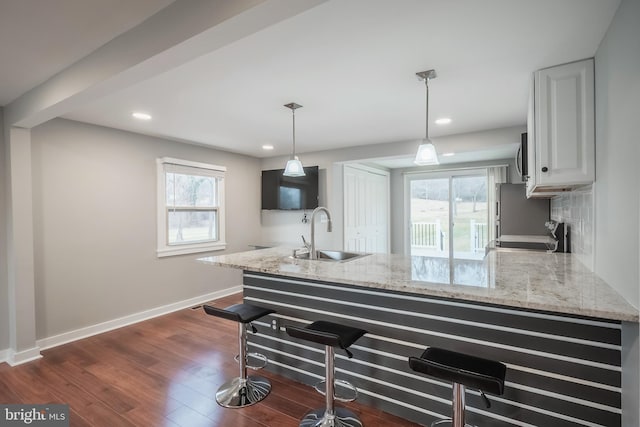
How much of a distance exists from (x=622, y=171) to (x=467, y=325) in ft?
3.52

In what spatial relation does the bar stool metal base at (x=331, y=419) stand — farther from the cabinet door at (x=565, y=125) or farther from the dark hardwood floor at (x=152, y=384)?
the cabinet door at (x=565, y=125)

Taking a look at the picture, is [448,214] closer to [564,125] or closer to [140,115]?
[564,125]

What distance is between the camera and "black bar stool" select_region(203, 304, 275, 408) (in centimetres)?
229

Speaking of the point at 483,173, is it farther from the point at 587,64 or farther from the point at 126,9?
the point at 126,9

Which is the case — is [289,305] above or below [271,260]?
below

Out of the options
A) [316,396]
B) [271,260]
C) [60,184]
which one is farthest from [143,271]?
[316,396]

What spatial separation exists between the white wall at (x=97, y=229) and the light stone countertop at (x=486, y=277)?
1.99m

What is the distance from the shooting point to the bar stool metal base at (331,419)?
76.5 inches

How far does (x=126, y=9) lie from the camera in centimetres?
162

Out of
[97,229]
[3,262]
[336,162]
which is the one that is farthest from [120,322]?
[336,162]

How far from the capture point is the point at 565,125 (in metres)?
2.05

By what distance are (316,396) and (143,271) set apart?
2.93 meters

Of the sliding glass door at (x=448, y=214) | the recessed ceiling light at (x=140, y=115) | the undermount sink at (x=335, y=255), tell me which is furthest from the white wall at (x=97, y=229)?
the sliding glass door at (x=448, y=214)

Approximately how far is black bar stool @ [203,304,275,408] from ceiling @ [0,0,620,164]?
176 centimetres
